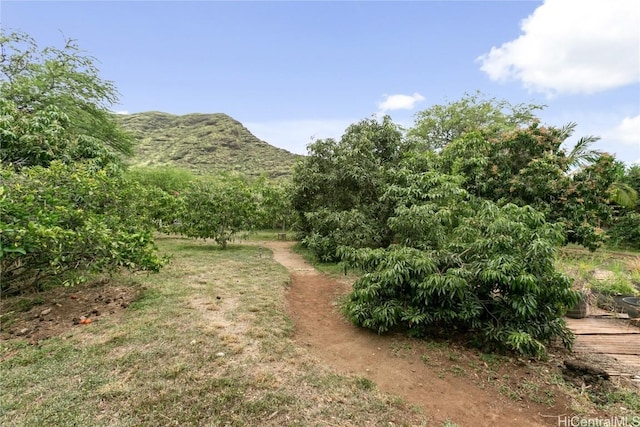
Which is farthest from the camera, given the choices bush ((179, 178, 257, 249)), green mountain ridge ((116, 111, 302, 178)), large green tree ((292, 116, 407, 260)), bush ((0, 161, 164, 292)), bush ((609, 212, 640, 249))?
green mountain ridge ((116, 111, 302, 178))

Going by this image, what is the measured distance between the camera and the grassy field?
80.9 inches

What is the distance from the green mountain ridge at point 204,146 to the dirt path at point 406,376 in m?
25.6

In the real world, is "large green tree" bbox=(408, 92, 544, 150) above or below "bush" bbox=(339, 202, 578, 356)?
above

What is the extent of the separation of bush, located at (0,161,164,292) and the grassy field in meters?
0.66

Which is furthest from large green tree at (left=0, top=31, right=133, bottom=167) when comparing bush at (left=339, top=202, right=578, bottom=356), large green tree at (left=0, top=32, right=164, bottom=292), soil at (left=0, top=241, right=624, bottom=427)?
bush at (left=339, top=202, right=578, bottom=356)

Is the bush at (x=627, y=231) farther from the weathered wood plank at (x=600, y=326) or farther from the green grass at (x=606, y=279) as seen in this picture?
the weathered wood plank at (x=600, y=326)

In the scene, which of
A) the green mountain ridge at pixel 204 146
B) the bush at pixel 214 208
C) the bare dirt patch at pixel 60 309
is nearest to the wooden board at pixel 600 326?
the bare dirt patch at pixel 60 309

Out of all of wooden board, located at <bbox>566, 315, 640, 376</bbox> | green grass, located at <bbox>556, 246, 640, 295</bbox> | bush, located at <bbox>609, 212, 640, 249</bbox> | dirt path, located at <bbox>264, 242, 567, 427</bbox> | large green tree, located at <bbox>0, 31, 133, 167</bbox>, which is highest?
large green tree, located at <bbox>0, 31, 133, 167</bbox>

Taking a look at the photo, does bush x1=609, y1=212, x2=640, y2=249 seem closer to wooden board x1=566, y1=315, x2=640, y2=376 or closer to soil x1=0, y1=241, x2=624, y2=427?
wooden board x1=566, y1=315, x2=640, y2=376

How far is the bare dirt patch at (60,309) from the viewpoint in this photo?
3.22 meters

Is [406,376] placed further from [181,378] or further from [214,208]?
[214,208]

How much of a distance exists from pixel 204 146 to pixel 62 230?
37.0 metres

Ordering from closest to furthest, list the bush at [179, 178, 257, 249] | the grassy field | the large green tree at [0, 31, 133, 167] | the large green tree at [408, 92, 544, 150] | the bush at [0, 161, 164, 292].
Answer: the grassy field → the bush at [0, 161, 164, 292] → the large green tree at [0, 31, 133, 167] → the bush at [179, 178, 257, 249] → the large green tree at [408, 92, 544, 150]

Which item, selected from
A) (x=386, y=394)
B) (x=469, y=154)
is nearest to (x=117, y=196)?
(x=386, y=394)
